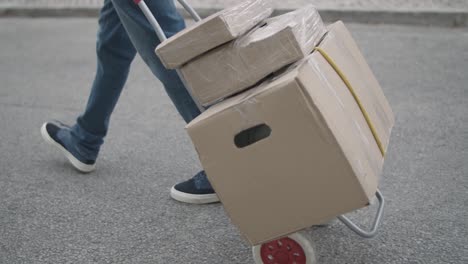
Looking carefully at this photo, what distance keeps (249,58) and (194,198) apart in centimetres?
107

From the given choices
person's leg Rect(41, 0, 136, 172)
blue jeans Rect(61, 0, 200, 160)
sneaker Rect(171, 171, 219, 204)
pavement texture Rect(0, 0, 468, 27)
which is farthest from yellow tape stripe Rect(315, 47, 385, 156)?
pavement texture Rect(0, 0, 468, 27)

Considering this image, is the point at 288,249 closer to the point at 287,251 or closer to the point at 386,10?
the point at 287,251

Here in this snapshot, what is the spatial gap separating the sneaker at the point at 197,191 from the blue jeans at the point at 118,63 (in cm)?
34

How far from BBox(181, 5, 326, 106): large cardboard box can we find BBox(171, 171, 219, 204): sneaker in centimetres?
83

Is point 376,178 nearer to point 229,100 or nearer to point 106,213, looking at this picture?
point 229,100

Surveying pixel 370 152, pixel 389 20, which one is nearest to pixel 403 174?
pixel 370 152

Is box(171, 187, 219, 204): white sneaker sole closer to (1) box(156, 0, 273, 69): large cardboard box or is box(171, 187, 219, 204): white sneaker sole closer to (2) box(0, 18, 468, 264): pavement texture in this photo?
(2) box(0, 18, 468, 264): pavement texture

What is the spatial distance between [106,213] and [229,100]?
1127mm

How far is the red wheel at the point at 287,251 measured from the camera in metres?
2.08

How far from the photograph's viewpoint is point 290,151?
73.9 inches

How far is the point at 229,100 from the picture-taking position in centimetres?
197

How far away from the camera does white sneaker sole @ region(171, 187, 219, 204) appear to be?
110 inches

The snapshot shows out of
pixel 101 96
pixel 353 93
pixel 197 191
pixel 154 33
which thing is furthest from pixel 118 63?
pixel 353 93

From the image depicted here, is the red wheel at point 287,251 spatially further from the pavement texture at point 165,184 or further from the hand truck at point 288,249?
the pavement texture at point 165,184
